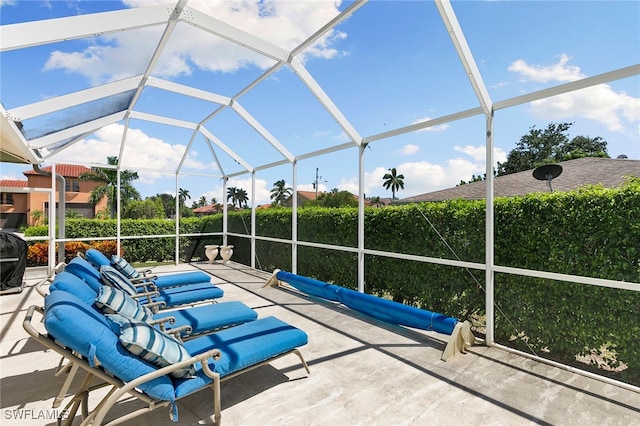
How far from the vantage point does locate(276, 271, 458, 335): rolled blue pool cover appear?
424cm

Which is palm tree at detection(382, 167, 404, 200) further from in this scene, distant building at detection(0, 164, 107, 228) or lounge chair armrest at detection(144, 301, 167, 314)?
distant building at detection(0, 164, 107, 228)

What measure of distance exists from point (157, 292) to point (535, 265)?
4847mm

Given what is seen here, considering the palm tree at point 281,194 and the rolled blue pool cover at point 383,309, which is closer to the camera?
the rolled blue pool cover at point 383,309

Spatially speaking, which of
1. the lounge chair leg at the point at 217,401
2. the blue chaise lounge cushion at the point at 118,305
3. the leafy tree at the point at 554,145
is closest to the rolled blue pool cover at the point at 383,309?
the lounge chair leg at the point at 217,401

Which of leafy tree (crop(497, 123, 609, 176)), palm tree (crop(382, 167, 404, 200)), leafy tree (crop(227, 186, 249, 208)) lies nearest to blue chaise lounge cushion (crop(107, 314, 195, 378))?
leafy tree (crop(497, 123, 609, 176))

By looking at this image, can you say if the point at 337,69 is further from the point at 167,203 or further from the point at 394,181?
the point at 167,203

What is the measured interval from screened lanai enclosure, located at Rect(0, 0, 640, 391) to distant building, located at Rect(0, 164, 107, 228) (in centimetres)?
414

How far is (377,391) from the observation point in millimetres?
3107

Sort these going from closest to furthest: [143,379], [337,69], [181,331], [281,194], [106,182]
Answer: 1. [143,379]
2. [181,331]
3. [337,69]
4. [281,194]
5. [106,182]

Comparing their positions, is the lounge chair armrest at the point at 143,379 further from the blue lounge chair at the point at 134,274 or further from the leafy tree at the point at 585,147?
the leafy tree at the point at 585,147

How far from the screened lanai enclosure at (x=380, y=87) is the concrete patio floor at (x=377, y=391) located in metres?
0.64

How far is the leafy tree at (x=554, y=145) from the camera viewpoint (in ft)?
22.2

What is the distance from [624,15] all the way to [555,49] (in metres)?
0.66

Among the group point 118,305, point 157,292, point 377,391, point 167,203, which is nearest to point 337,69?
point 157,292
